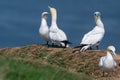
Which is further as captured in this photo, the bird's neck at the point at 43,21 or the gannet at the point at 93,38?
the bird's neck at the point at 43,21

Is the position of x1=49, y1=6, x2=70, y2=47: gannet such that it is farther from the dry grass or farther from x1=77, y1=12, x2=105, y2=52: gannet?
x1=77, y1=12, x2=105, y2=52: gannet

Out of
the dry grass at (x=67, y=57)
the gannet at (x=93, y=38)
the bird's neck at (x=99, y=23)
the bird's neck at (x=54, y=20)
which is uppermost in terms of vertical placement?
the bird's neck at (x=54, y=20)

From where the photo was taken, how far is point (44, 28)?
30.9 meters

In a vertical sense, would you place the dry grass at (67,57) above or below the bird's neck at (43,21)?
below

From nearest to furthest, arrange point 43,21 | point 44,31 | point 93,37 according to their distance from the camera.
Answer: point 93,37 < point 44,31 < point 43,21

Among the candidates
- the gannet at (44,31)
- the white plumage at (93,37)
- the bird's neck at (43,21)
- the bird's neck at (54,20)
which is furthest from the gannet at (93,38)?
the bird's neck at (43,21)

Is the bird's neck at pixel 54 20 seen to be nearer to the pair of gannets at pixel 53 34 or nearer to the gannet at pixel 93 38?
the pair of gannets at pixel 53 34

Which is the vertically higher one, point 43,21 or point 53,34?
point 43,21

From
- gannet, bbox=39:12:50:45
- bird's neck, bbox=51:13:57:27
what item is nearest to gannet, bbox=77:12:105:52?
gannet, bbox=39:12:50:45

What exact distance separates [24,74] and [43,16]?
2348cm

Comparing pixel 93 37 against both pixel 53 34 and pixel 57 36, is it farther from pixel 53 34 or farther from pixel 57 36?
pixel 53 34

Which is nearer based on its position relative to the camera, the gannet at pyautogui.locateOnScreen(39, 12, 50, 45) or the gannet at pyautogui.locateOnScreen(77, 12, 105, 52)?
the gannet at pyautogui.locateOnScreen(77, 12, 105, 52)

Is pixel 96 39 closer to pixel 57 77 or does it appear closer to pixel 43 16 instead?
pixel 43 16

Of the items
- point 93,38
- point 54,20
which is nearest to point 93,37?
point 93,38
